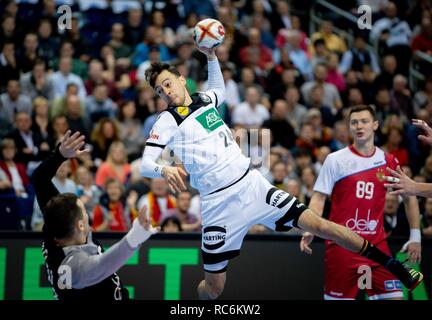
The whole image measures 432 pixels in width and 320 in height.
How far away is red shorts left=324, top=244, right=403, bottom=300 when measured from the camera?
29.4 feet

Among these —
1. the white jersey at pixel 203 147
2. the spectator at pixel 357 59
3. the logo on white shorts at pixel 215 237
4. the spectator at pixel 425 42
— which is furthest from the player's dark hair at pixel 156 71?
the spectator at pixel 425 42

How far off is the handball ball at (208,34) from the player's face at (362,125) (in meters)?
1.73

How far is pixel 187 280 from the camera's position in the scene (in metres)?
10.6

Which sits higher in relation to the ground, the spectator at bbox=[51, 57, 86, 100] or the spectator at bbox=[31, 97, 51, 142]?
the spectator at bbox=[51, 57, 86, 100]

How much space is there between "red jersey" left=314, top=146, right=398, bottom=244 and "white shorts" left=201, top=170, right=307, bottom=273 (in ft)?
3.00

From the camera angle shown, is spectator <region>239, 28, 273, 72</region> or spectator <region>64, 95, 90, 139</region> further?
spectator <region>239, 28, 273, 72</region>

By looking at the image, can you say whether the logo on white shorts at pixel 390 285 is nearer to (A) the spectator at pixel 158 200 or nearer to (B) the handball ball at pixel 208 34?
(B) the handball ball at pixel 208 34

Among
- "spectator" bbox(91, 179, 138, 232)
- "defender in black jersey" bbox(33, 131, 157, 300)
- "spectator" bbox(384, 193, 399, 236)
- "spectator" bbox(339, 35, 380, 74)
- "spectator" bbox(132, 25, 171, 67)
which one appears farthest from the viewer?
"spectator" bbox(339, 35, 380, 74)

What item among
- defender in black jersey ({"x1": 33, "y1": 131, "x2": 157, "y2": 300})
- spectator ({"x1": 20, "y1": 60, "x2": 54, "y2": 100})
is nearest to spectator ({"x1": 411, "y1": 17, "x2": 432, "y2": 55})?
spectator ({"x1": 20, "y1": 60, "x2": 54, "y2": 100})

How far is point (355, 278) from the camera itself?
9070 mm

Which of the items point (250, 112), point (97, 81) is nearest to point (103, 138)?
point (97, 81)

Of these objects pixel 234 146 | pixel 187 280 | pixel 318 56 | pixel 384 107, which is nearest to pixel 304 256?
pixel 187 280

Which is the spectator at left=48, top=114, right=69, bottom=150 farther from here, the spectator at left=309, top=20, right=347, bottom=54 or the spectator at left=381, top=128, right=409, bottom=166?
the spectator at left=309, top=20, right=347, bottom=54

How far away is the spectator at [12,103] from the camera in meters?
13.7
